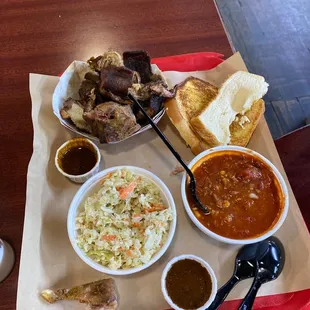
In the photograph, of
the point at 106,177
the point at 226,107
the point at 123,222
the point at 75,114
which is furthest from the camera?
the point at 226,107

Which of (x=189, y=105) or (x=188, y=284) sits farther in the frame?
(x=189, y=105)

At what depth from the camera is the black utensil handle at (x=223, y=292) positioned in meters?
1.53

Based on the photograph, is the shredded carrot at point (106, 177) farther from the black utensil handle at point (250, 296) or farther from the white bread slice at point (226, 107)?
the black utensil handle at point (250, 296)

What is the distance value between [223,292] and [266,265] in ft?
0.76

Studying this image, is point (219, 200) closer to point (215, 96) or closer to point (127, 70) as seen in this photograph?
point (215, 96)

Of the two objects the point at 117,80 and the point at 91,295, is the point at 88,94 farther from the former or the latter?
the point at 91,295

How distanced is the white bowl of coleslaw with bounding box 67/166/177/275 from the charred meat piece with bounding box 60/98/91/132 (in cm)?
29

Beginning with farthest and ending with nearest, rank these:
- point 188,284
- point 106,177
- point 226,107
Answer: point 226,107 → point 106,177 → point 188,284

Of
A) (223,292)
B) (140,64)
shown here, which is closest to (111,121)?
(140,64)

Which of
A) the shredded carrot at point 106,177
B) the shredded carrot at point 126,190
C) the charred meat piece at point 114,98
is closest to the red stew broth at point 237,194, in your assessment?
the shredded carrot at point 126,190

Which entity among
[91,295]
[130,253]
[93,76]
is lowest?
[91,295]

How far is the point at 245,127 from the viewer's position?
204 cm

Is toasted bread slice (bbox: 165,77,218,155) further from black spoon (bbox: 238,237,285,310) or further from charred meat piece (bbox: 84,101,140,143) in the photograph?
black spoon (bbox: 238,237,285,310)

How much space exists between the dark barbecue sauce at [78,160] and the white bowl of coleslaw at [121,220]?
85 millimetres
